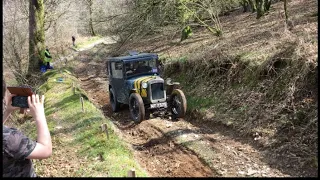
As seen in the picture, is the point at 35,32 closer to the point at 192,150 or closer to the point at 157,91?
the point at 157,91

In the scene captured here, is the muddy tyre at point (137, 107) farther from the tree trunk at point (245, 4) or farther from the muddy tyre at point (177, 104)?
the tree trunk at point (245, 4)

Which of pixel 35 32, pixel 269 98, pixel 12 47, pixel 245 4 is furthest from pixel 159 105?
pixel 245 4

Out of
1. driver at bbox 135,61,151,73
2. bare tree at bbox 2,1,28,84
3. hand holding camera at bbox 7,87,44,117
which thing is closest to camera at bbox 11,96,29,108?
hand holding camera at bbox 7,87,44,117

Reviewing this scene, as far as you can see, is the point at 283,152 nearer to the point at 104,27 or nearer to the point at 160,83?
the point at 160,83

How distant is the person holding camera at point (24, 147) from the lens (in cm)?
286

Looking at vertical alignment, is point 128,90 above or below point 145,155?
above

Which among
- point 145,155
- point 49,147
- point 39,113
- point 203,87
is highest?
point 39,113

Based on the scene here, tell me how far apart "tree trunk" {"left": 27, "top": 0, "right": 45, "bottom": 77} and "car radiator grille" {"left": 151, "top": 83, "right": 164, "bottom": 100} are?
9367 millimetres

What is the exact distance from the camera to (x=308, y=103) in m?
6.91

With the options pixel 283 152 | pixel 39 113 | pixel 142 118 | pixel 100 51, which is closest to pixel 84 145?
pixel 142 118

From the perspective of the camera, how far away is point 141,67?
1048 centimetres

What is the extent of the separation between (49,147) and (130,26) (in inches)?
577

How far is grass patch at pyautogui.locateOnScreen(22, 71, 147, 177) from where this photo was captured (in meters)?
6.17

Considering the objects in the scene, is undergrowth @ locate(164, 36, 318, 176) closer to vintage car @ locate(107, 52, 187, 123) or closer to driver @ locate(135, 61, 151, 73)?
vintage car @ locate(107, 52, 187, 123)
